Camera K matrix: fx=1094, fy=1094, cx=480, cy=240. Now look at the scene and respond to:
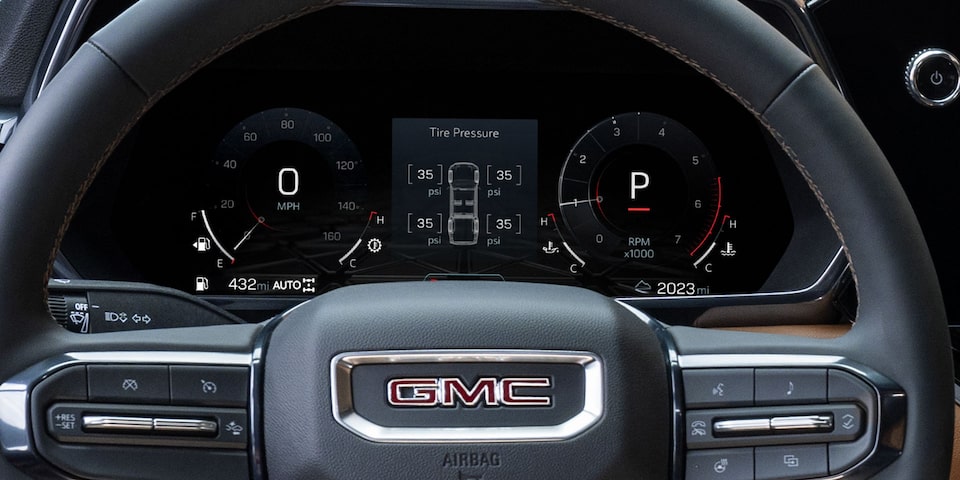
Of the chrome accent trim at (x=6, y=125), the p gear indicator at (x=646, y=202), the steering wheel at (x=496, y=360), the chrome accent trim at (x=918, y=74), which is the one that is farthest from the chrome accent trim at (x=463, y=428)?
the p gear indicator at (x=646, y=202)

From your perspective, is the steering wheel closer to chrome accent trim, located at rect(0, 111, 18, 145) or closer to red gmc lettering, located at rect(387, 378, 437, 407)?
red gmc lettering, located at rect(387, 378, 437, 407)

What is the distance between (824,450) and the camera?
0.89 m

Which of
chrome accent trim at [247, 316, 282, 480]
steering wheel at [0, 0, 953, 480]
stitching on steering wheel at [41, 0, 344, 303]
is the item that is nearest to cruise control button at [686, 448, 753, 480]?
steering wheel at [0, 0, 953, 480]

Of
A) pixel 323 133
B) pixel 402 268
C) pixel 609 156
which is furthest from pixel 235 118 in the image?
pixel 609 156

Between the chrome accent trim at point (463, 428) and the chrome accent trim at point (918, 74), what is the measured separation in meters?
1.57

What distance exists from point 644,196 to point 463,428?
6.06ft

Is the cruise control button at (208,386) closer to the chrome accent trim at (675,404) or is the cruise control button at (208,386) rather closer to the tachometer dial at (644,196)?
the chrome accent trim at (675,404)

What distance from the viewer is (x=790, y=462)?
88 cm

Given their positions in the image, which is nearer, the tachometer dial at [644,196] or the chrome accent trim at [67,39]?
the chrome accent trim at [67,39]

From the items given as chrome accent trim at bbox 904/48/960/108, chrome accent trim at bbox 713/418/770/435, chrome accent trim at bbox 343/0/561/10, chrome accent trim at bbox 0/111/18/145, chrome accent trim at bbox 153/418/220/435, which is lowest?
chrome accent trim at bbox 713/418/770/435

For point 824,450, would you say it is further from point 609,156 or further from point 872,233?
point 609,156

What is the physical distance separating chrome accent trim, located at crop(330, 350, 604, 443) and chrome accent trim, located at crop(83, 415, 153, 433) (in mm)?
148

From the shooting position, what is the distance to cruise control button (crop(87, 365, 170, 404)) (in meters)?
0.86

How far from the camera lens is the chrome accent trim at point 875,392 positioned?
2.91ft
